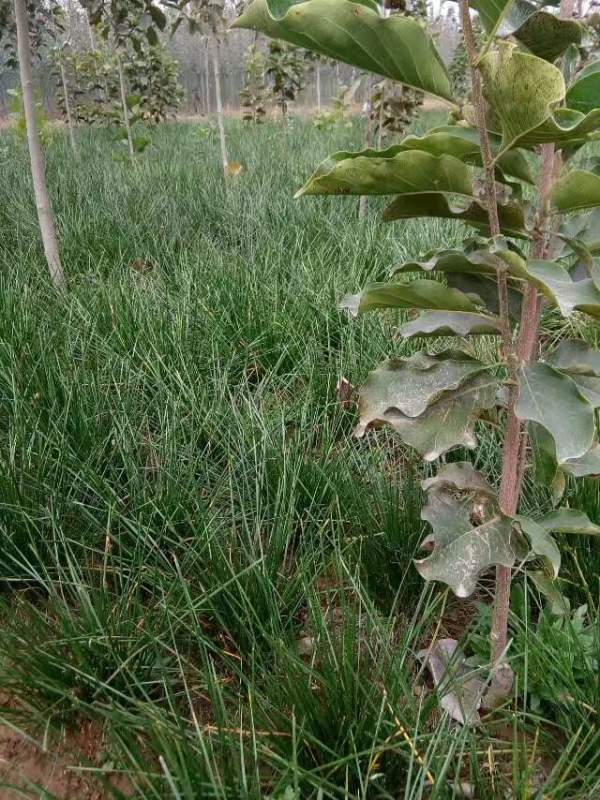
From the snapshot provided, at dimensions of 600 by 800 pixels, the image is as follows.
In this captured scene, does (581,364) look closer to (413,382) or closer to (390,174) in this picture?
(413,382)

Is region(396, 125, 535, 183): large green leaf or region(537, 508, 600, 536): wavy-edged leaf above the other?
region(396, 125, 535, 183): large green leaf

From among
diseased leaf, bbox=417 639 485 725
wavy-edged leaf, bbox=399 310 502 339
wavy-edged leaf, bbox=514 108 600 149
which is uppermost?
wavy-edged leaf, bbox=514 108 600 149

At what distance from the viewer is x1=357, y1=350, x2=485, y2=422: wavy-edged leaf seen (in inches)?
39.1

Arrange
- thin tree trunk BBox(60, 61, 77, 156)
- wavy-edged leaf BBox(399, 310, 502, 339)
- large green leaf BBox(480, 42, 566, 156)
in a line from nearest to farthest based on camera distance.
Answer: large green leaf BBox(480, 42, 566, 156)
wavy-edged leaf BBox(399, 310, 502, 339)
thin tree trunk BBox(60, 61, 77, 156)

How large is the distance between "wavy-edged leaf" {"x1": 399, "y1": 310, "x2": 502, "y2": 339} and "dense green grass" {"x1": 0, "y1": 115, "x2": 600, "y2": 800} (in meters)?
0.44

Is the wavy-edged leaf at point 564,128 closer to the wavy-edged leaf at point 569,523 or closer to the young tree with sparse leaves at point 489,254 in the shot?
the young tree with sparse leaves at point 489,254

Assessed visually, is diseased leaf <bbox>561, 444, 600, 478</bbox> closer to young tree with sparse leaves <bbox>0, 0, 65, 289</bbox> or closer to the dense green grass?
the dense green grass

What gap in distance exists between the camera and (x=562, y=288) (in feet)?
2.60

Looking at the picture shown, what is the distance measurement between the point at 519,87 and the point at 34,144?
8.75 feet

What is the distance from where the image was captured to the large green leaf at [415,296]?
96cm

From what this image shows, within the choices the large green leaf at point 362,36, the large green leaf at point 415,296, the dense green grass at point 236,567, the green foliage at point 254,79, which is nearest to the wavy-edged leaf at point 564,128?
the large green leaf at point 362,36

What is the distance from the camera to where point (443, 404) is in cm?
101

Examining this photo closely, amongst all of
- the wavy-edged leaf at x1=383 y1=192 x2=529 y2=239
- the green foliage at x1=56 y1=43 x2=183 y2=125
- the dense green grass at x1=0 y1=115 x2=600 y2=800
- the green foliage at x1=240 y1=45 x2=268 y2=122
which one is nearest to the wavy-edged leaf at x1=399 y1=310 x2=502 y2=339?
the wavy-edged leaf at x1=383 y1=192 x2=529 y2=239

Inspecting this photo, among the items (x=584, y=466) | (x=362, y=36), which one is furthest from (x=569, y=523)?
(x=362, y=36)
